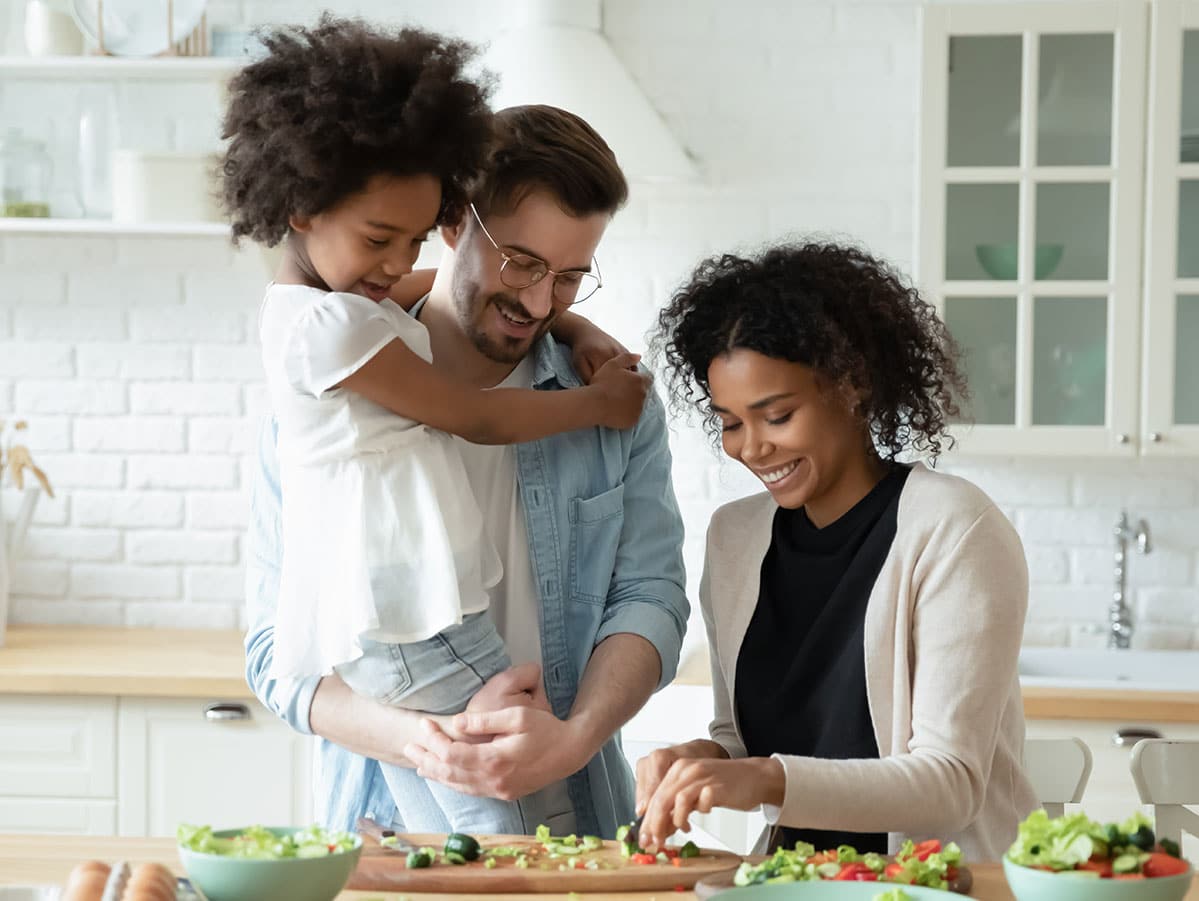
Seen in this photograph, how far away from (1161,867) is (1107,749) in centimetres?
189

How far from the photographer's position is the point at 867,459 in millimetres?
1835

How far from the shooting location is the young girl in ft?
5.10

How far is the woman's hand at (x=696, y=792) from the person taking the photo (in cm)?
137

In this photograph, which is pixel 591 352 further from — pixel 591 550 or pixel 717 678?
pixel 717 678

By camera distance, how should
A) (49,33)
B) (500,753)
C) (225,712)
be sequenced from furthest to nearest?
(49,33)
(225,712)
(500,753)

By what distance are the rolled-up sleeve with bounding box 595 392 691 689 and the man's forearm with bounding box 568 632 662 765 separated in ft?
0.07

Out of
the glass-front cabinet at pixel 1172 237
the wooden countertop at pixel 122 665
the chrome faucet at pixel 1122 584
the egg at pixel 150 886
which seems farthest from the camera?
the chrome faucet at pixel 1122 584

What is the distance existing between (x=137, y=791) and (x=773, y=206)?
81.0 inches

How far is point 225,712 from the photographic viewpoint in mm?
2992

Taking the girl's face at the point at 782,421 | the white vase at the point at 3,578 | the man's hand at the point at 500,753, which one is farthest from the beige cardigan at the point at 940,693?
the white vase at the point at 3,578

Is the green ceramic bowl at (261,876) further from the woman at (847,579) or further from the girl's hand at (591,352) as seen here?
the girl's hand at (591,352)

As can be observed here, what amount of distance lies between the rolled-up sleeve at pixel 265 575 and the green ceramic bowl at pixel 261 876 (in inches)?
22.7

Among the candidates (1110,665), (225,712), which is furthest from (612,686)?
(1110,665)

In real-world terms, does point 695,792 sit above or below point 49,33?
below
